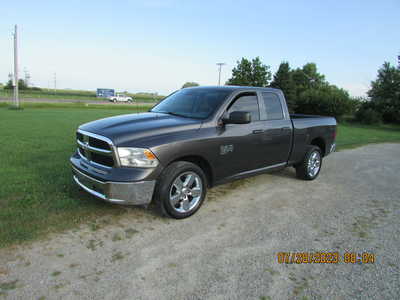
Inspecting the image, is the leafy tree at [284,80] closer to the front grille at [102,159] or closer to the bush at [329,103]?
the bush at [329,103]

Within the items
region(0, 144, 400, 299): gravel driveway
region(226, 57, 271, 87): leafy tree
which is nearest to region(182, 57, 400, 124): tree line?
region(226, 57, 271, 87): leafy tree

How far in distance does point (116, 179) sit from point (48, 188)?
79.7 inches

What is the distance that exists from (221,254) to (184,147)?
138cm

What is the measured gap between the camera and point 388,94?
1195 inches

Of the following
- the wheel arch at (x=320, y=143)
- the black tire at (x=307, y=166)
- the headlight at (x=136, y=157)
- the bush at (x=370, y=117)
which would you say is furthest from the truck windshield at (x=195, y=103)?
the bush at (x=370, y=117)

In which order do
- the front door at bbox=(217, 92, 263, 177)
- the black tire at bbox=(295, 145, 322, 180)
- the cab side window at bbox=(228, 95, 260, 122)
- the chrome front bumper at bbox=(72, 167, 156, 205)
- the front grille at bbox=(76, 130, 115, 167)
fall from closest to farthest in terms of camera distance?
the chrome front bumper at bbox=(72, 167, 156, 205)
the front grille at bbox=(76, 130, 115, 167)
the front door at bbox=(217, 92, 263, 177)
the cab side window at bbox=(228, 95, 260, 122)
the black tire at bbox=(295, 145, 322, 180)

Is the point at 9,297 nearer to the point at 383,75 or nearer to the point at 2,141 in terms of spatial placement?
the point at 2,141

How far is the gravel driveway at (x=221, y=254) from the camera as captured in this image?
246cm

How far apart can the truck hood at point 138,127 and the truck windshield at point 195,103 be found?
0.91 feet

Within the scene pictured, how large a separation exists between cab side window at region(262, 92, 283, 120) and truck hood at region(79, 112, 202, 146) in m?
1.59

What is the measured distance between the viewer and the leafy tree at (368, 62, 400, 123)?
2945 centimetres

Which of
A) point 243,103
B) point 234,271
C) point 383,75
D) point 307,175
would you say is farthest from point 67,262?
point 383,75

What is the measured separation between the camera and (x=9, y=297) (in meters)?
2.28

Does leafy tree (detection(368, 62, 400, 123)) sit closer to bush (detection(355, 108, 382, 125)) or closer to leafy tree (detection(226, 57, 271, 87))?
bush (detection(355, 108, 382, 125))
